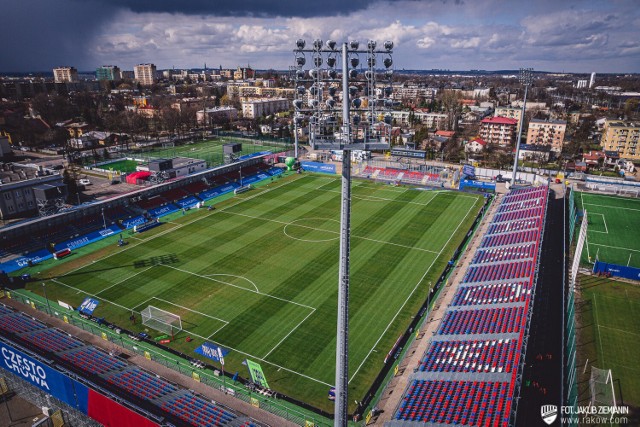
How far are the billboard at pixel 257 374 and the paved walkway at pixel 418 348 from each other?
8641 millimetres

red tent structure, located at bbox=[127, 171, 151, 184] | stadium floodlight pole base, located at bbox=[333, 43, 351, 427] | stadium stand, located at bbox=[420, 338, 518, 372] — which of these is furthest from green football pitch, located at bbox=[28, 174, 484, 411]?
red tent structure, located at bbox=[127, 171, 151, 184]

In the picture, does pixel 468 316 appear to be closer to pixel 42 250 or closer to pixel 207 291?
pixel 207 291

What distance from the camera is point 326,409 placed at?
2961 centimetres

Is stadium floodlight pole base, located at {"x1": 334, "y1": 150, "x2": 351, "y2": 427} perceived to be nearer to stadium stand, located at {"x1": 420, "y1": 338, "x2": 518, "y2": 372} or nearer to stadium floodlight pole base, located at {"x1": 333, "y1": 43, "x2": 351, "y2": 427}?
stadium floodlight pole base, located at {"x1": 333, "y1": 43, "x2": 351, "y2": 427}

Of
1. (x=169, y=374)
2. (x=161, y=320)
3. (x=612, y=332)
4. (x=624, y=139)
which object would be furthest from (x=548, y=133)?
(x=169, y=374)

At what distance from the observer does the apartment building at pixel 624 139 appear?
361ft

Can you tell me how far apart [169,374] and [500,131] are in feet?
407

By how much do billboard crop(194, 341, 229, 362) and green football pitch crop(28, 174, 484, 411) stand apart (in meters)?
0.91

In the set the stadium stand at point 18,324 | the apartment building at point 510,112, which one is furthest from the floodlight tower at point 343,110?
the apartment building at point 510,112

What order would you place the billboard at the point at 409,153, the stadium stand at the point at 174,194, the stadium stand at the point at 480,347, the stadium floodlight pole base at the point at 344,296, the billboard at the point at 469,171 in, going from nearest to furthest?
the stadium floodlight pole base at the point at 344,296, the stadium stand at the point at 480,347, the stadium stand at the point at 174,194, the billboard at the point at 469,171, the billboard at the point at 409,153

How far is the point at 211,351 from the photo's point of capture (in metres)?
34.4

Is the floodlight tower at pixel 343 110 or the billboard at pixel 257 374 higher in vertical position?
the floodlight tower at pixel 343 110

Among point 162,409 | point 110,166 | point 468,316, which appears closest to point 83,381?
point 162,409

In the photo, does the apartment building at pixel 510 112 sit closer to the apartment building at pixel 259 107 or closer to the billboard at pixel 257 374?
the apartment building at pixel 259 107
